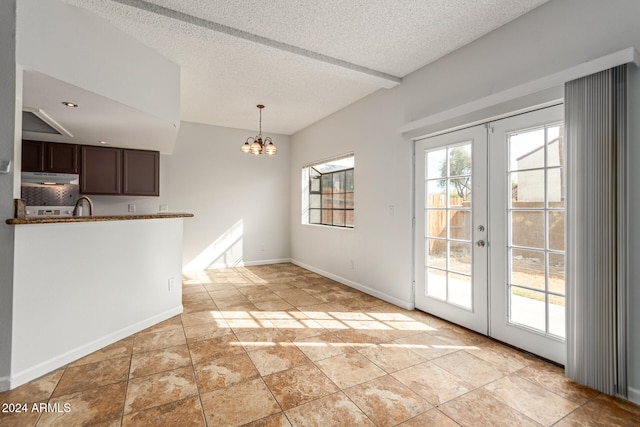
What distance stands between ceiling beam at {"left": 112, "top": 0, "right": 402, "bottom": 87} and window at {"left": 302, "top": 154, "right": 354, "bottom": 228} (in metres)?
1.52

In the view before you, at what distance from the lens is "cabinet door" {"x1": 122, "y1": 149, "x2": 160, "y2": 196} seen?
518 cm

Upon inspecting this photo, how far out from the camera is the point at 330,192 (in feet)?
20.1

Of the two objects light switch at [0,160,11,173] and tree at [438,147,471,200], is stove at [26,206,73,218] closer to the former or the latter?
light switch at [0,160,11,173]

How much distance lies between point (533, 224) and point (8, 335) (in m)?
4.21

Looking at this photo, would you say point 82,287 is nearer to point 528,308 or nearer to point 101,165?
point 101,165

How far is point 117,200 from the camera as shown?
543cm

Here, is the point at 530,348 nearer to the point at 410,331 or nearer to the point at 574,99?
the point at 410,331

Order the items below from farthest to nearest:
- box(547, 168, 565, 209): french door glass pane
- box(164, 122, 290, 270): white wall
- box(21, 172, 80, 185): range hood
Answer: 1. box(164, 122, 290, 270): white wall
2. box(21, 172, 80, 185): range hood
3. box(547, 168, 565, 209): french door glass pane

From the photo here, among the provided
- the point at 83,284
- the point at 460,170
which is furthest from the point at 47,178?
the point at 460,170

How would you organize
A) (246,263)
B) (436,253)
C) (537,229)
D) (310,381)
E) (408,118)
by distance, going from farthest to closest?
(246,263)
(408,118)
(436,253)
(537,229)
(310,381)

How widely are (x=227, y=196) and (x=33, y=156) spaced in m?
3.08

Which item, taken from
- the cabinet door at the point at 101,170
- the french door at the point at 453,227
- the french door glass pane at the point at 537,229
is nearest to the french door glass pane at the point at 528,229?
the french door glass pane at the point at 537,229

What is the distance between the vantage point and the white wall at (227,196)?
6105mm

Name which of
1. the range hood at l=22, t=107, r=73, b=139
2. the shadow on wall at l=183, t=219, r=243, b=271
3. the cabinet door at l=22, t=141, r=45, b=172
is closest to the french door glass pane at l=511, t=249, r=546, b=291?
the shadow on wall at l=183, t=219, r=243, b=271
